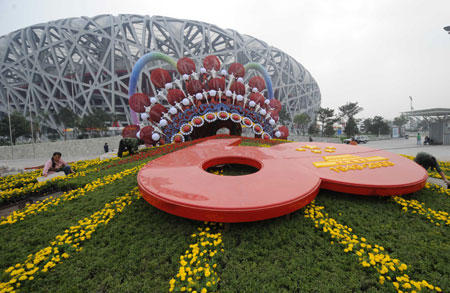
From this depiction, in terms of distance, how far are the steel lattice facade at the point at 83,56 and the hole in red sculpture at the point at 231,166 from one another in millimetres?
27167

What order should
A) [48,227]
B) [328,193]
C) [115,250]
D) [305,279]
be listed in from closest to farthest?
[305,279]
[115,250]
[48,227]
[328,193]

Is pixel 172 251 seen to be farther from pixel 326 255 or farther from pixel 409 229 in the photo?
pixel 409 229

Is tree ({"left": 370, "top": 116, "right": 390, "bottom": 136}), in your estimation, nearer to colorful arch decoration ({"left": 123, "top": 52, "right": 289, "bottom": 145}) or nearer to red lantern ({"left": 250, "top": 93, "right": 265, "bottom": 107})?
colorful arch decoration ({"left": 123, "top": 52, "right": 289, "bottom": 145})

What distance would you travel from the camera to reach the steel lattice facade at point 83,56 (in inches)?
1115

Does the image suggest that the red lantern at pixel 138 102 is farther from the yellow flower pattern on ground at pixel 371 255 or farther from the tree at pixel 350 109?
the tree at pixel 350 109

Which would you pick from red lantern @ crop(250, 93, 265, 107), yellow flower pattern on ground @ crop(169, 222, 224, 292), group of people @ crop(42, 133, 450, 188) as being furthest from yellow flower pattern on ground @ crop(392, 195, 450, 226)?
red lantern @ crop(250, 93, 265, 107)

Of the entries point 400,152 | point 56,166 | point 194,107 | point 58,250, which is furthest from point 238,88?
point 400,152

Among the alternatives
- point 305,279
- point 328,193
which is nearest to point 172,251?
point 305,279

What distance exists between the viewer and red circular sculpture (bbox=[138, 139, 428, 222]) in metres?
2.34

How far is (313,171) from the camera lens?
3754 millimetres

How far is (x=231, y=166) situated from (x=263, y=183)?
8.85ft

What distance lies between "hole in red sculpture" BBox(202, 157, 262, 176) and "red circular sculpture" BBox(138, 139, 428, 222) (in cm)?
4

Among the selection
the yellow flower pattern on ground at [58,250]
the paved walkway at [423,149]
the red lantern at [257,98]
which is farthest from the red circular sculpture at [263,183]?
the paved walkway at [423,149]

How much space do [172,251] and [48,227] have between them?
2.29 metres
